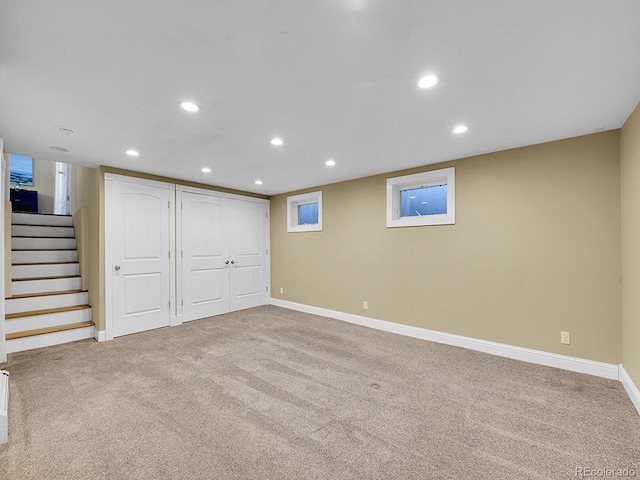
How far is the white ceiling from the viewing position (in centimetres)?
131

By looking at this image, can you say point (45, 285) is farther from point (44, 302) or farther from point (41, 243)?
point (41, 243)

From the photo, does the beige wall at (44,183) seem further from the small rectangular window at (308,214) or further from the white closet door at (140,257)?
the small rectangular window at (308,214)

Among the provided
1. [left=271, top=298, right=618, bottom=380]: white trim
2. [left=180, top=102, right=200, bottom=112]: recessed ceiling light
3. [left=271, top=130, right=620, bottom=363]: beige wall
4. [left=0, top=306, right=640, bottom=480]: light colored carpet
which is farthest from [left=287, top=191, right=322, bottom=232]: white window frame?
[left=180, top=102, right=200, bottom=112]: recessed ceiling light

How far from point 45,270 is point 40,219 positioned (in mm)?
1541

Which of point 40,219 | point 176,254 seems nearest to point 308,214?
point 176,254

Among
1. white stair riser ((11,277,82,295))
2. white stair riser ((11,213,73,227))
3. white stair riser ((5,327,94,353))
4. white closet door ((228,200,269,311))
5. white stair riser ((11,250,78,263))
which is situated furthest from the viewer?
white closet door ((228,200,269,311))

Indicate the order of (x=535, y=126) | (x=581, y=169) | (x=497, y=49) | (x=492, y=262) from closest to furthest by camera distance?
(x=497, y=49) → (x=535, y=126) → (x=581, y=169) → (x=492, y=262)

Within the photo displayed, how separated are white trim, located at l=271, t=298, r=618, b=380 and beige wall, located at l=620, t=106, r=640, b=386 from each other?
0.76 ft

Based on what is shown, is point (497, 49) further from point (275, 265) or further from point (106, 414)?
point (275, 265)

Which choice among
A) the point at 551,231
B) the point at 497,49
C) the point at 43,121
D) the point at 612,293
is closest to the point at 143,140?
the point at 43,121

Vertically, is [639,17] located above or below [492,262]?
above

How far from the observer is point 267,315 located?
5.08 m

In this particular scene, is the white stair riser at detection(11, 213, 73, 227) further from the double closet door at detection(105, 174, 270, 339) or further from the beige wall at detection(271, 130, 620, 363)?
the beige wall at detection(271, 130, 620, 363)

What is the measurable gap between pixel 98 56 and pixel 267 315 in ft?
13.9
